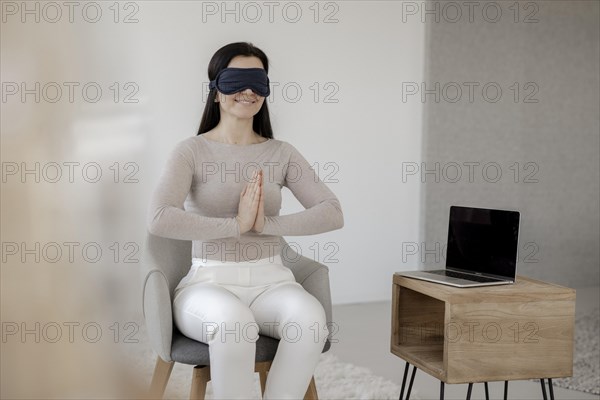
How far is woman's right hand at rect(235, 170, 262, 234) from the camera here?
1.89 metres

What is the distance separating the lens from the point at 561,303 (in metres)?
1.88

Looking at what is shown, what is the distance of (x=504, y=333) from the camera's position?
1.85 m

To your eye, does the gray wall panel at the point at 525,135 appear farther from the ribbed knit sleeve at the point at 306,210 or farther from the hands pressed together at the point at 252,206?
the hands pressed together at the point at 252,206

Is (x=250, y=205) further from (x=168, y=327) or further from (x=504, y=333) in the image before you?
(x=504, y=333)

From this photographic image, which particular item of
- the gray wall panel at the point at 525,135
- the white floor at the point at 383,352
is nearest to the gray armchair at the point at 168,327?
the white floor at the point at 383,352

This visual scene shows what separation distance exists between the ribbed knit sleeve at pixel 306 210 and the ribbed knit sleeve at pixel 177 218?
0.41 ft

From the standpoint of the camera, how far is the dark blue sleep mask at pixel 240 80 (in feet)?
6.39

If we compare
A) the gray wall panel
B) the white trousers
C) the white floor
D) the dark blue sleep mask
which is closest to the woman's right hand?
the white trousers

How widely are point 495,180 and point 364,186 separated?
0.81m

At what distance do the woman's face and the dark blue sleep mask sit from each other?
28 mm

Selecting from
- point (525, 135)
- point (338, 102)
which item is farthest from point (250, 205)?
point (525, 135)

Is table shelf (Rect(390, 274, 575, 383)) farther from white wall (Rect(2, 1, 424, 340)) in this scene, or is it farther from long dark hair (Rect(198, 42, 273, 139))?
white wall (Rect(2, 1, 424, 340))

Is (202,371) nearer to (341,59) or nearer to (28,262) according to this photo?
(28,262)

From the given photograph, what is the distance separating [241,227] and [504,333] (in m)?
0.74
